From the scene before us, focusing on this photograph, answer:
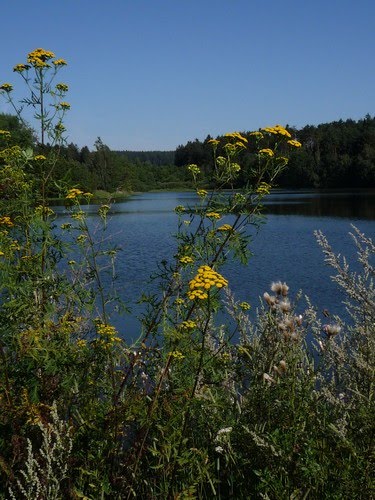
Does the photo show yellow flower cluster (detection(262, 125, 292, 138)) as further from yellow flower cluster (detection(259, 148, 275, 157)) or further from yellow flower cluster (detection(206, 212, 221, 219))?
yellow flower cluster (detection(206, 212, 221, 219))

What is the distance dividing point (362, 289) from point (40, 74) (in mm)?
2550

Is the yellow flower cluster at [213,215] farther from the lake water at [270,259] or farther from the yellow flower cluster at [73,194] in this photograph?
the lake water at [270,259]

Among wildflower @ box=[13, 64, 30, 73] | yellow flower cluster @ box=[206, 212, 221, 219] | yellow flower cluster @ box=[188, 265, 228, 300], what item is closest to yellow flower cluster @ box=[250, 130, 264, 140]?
yellow flower cluster @ box=[206, 212, 221, 219]

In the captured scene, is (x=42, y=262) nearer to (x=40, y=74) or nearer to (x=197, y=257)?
(x=197, y=257)

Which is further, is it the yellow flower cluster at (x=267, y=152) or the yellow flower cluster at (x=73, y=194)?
the yellow flower cluster at (x=73, y=194)

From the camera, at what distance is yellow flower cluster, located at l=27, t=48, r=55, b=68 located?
11.2 feet

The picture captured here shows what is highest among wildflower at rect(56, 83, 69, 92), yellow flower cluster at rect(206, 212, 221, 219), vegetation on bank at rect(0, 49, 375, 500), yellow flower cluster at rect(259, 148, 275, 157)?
wildflower at rect(56, 83, 69, 92)

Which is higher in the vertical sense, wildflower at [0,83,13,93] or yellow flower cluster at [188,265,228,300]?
wildflower at [0,83,13,93]

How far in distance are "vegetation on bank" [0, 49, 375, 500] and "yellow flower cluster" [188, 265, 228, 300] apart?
0.04 feet

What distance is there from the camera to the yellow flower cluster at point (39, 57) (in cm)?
342

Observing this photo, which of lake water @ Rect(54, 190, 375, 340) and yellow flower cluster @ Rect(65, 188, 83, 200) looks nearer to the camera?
yellow flower cluster @ Rect(65, 188, 83, 200)

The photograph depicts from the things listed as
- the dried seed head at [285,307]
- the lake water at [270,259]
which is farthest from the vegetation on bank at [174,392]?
the lake water at [270,259]

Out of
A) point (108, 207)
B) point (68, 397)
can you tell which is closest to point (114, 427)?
point (68, 397)

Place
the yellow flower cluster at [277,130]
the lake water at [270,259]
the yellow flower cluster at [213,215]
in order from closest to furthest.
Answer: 1. the yellow flower cluster at [277,130]
2. the yellow flower cluster at [213,215]
3. the lake water at [270,259]
